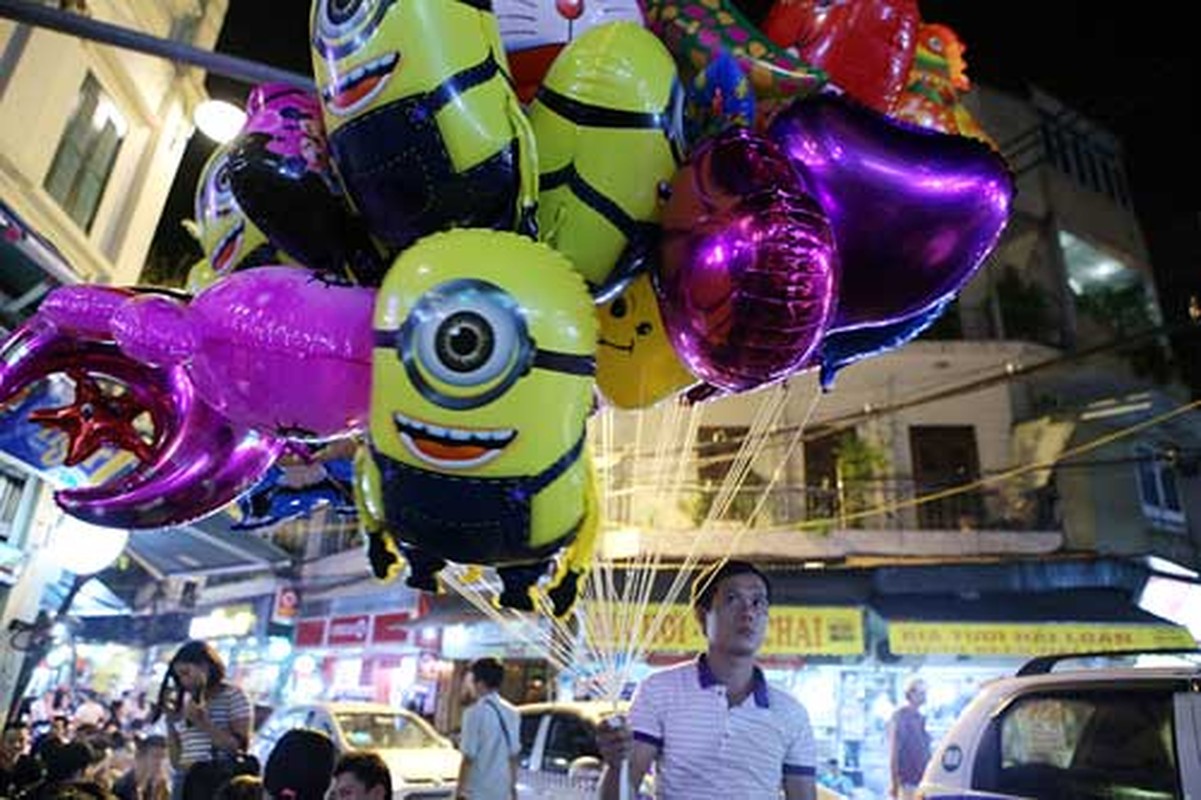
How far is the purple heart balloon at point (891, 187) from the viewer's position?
228 cm

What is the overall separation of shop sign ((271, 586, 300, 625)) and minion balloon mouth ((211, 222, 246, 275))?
20.1 meters

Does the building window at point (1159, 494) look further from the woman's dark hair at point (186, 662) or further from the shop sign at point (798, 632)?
the woman's dark hair at point (186, 662)

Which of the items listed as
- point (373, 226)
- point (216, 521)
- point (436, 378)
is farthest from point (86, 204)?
point (436, 378)

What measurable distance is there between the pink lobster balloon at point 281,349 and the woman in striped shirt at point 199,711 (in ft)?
8.98

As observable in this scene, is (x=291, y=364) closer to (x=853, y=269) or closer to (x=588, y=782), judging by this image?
(x=853, y=269)

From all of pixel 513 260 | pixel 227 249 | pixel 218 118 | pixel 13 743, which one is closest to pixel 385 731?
pixel 13 743

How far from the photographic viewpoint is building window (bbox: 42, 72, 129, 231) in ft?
29.1

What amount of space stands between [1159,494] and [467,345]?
59.2 feet

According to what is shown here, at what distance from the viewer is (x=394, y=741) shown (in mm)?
10219

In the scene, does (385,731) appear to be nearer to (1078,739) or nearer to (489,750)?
(489,750)

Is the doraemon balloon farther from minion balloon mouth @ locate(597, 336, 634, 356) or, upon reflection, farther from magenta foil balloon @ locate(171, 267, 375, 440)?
magenta foil balloon @ locate(171, 267, 375, 440)

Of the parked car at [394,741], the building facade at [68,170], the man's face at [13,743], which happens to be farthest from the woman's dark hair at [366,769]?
the parked car at [394,741]

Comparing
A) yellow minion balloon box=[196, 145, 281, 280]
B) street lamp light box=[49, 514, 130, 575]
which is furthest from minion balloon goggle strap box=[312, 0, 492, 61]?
street lamp light box=[49, 514, 130, 575]

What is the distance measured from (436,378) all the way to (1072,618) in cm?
1404
